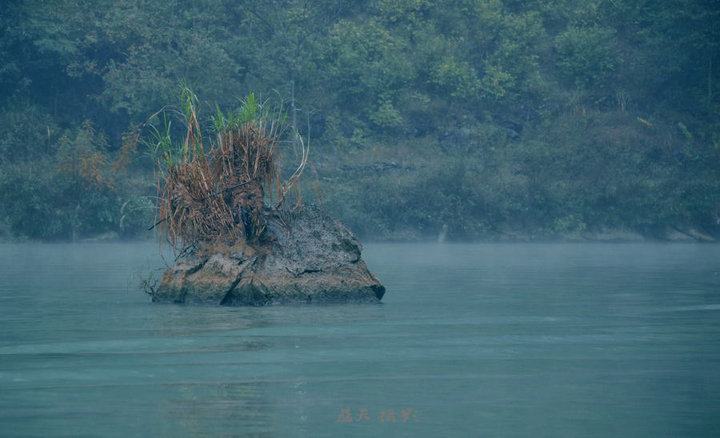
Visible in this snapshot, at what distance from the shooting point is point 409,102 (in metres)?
50.8

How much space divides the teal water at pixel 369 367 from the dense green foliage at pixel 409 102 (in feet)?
94.7

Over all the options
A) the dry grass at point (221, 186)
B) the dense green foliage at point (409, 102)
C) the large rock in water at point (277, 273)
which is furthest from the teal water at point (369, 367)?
the dense green foliage at point (409, 102)

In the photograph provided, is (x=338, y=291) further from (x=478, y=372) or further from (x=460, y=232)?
(x=460, y=232)

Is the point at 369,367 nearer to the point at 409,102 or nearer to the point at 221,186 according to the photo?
the point at 221,186

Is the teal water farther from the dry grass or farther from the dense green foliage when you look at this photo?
the dense green foliage

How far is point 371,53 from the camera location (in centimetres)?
5125

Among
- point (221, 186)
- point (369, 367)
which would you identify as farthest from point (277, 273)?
point (369, 367)

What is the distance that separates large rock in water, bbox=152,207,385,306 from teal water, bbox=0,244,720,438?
488 mm

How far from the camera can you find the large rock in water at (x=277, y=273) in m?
13.2

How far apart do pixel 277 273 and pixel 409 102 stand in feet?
125

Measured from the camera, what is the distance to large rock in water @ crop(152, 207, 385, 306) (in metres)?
13.2

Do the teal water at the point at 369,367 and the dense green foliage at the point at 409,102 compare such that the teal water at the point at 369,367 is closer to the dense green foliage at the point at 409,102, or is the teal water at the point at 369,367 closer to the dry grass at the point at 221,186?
the dry grass at the point at 221,186

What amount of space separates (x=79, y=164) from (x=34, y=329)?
106 feet

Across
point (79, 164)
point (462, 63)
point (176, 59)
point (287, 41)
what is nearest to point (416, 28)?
point (462, 63)
